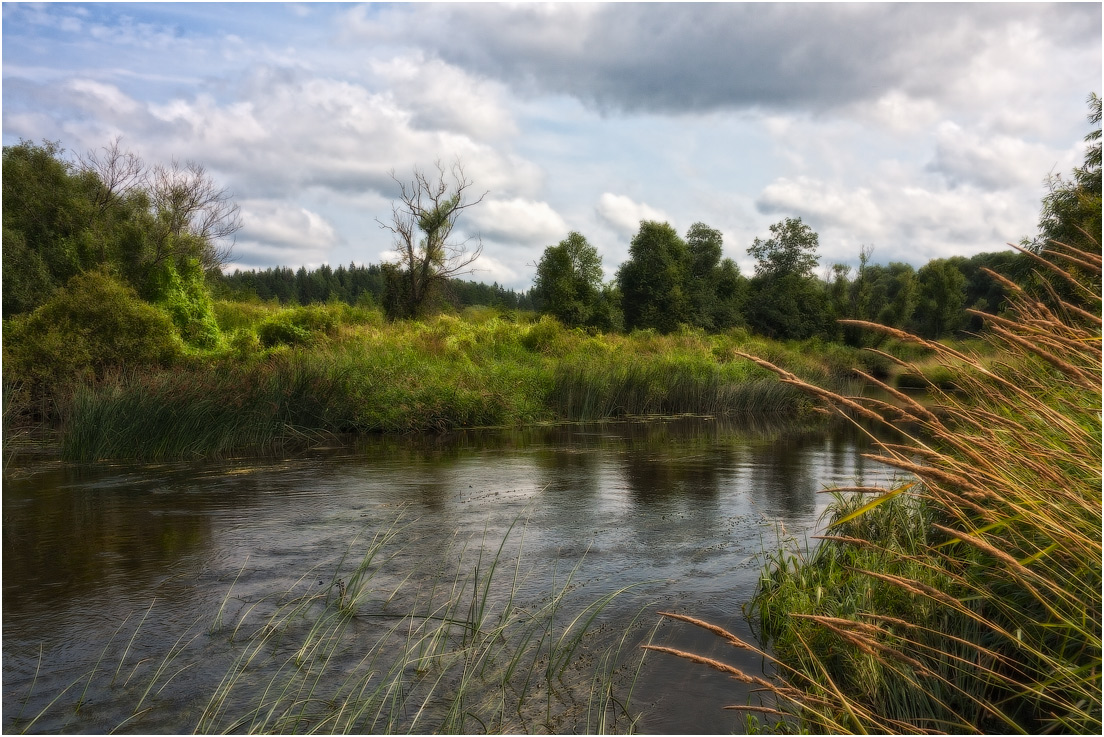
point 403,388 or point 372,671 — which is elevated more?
point 403,388

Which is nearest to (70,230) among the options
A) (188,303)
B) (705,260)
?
(188,303)

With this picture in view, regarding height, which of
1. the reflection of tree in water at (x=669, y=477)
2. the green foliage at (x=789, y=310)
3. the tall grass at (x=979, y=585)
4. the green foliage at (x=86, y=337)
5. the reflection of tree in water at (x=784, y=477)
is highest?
the green foliage at (x=789, y=310)

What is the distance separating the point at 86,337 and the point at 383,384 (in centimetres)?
527

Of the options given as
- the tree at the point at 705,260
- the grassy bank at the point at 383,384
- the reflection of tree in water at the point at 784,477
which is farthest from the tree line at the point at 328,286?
the reflection of tree in water at the point at 784,477

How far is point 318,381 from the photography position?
13.3 m

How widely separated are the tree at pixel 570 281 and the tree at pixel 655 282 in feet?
8.20

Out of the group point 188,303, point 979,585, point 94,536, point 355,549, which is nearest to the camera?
point 979,585

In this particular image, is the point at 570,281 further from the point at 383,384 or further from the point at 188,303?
the point at 383,384

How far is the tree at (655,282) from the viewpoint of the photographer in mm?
38688

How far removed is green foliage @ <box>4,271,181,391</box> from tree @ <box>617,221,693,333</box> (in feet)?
86.2

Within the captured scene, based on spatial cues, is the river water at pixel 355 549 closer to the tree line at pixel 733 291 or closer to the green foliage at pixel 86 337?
the green foliage at pixel 86 337

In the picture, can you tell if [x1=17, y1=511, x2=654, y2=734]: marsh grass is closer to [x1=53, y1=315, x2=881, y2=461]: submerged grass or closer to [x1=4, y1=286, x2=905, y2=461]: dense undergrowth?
[x1=53, y1=315, x2=881, y2=461]: submerged grass

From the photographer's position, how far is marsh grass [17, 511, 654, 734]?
3297 millimetres

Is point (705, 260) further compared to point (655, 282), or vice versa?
point (705, 260)
